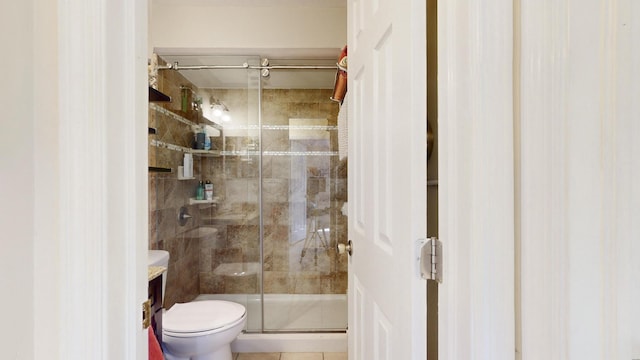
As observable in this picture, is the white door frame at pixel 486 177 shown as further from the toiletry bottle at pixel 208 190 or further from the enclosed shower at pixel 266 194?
the toiletry bottle at pixel 208 190

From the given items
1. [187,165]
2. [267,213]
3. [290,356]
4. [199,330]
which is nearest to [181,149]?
[187,165]

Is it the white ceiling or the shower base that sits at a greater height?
the white ceiling

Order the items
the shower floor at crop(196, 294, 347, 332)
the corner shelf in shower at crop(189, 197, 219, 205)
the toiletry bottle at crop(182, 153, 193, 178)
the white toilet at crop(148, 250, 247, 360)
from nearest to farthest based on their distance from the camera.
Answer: the white toilet at crop(148, 250, 247, 360) < the shower floor at crop(196, 294, 347, 332) < the toiletry bottle at crop(182, 153, 193, 178) < the corner shelf in shower at crop(189, 197, 219, 205)

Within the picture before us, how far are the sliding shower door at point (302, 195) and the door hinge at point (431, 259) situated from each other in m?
2.22

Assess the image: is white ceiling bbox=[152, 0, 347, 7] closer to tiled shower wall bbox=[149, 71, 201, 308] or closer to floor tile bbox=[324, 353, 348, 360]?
tiled shower wall bbox=[149, 71, 201, 308]

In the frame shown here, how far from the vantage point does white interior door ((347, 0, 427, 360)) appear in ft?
2.06

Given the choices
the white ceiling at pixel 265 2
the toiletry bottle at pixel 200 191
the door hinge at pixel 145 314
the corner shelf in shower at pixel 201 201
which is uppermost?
the white ceiling at pixel 265 2

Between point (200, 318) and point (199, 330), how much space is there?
129 mm

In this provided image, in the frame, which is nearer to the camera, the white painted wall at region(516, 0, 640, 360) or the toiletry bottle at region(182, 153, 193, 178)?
the white painted wall at region(516, 0, 640, 360)

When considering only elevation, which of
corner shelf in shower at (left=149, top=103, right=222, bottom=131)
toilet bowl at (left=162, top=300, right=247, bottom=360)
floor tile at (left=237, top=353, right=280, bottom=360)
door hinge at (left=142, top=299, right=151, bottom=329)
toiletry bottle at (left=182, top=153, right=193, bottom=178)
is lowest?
floor tile at (left=237, top=353, right=280, bottom=360)

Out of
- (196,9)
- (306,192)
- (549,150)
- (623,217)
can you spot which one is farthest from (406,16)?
(306,192)

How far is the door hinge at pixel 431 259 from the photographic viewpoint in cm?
60

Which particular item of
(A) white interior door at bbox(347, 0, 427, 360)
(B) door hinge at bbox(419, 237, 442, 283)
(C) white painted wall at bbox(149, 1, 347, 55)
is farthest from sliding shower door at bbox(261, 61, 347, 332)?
(B) door hinge at bbox(419, 237, 442, 283)

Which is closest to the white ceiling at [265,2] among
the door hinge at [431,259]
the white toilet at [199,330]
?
the white toilet at [199,330]
